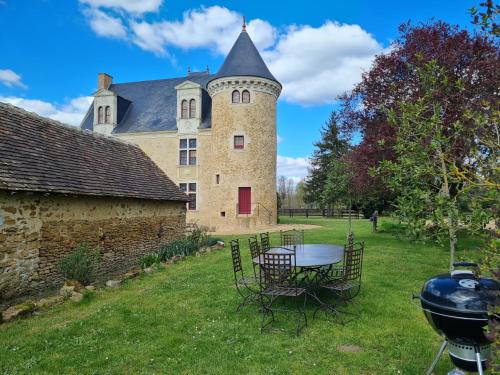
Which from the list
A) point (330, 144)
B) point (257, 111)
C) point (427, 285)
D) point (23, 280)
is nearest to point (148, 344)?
point (427, 285)

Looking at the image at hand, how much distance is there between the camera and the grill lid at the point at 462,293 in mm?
2936

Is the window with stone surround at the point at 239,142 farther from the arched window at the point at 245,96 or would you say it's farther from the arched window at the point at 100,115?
the arched window at the point at 100,115

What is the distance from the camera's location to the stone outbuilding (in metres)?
7.36

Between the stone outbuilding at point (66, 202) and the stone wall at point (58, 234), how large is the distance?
0.07 feet

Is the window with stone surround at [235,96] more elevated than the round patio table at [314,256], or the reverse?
the window with stone surround at [235,96]

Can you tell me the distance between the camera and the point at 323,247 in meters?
7.72

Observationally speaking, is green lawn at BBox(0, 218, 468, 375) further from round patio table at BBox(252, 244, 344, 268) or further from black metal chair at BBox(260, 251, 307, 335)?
round patio table at BBox(252, 244, 344, 268)

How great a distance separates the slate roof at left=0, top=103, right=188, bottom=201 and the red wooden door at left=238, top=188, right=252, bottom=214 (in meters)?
9.31

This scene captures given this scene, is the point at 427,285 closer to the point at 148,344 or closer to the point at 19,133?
the point at 148,344

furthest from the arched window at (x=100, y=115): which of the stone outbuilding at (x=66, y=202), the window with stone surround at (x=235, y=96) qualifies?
the stone outbuilding at (x=66, y=202)

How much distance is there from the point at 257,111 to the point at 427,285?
68.9 feet

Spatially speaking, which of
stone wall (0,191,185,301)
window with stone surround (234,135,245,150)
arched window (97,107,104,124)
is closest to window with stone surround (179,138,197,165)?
window with stone surround (234,135,245,150)

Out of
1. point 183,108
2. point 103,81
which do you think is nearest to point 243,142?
point 183,108

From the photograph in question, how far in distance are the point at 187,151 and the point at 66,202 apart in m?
17.4
